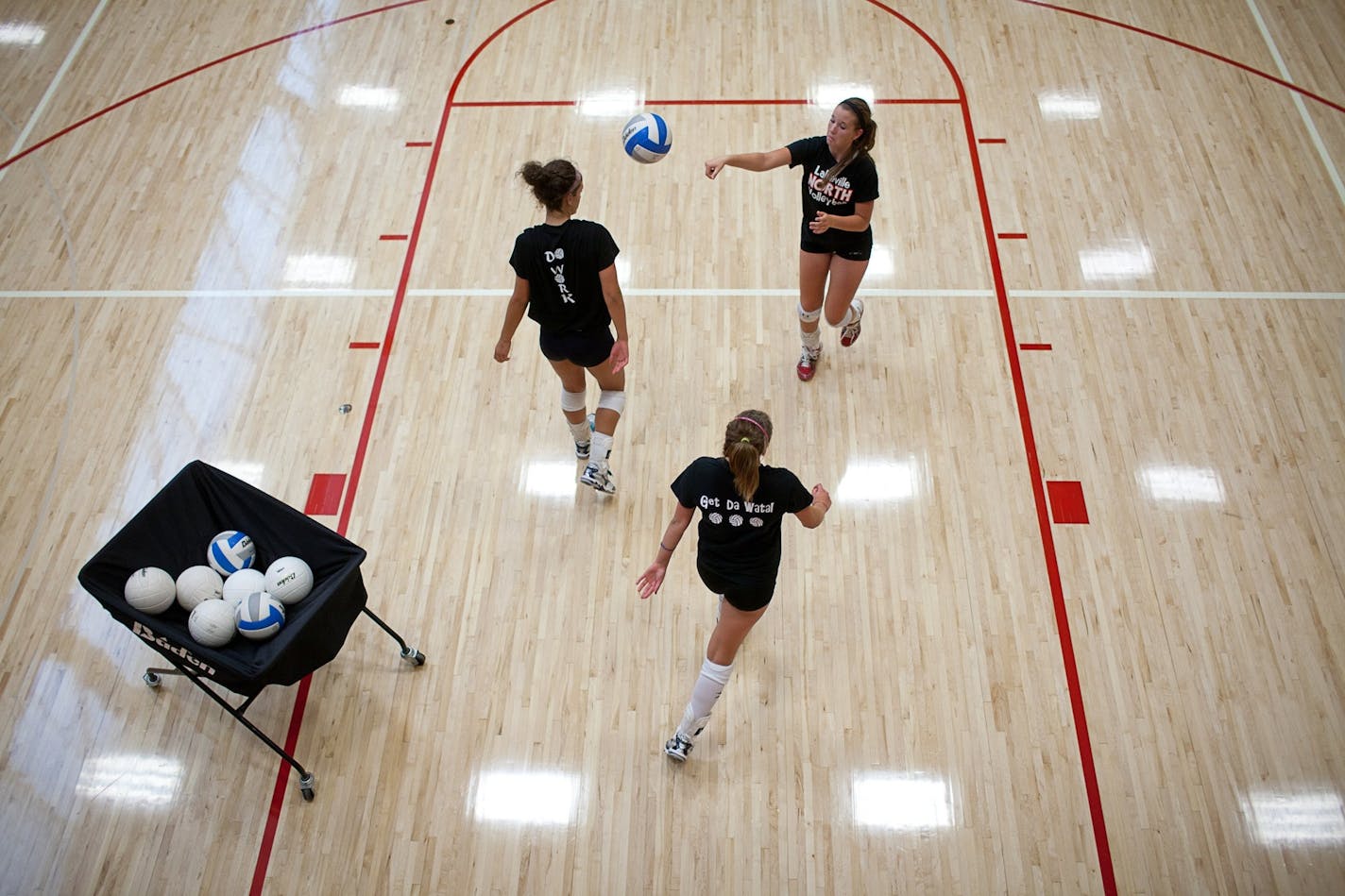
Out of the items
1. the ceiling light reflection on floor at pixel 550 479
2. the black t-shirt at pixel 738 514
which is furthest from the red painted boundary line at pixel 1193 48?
the black t-shirt at pixel 738 514

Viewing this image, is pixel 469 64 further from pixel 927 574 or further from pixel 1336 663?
pixel 1336 663

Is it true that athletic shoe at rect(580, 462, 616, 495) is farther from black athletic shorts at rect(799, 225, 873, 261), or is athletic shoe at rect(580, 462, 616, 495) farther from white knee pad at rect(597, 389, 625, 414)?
black athletic shorts at rect(799, 225, 873, 261)

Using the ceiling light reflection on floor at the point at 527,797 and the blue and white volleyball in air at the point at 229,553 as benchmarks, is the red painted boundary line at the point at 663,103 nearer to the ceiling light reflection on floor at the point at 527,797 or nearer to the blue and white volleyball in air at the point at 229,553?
the blue and white volleyball in air at the point at 229,553

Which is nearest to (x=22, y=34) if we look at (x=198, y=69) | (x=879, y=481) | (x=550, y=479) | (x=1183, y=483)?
(x=198, y=69)

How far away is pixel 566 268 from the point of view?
417 centimetres

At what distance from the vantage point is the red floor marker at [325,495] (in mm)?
5145

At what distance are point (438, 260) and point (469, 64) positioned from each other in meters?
2.29

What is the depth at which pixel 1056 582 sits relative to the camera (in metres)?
4.75

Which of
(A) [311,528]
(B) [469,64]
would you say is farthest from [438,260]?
(A) [311,528]

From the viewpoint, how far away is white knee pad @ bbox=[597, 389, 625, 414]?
15.9 feet

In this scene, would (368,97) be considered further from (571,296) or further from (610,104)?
(571,296)

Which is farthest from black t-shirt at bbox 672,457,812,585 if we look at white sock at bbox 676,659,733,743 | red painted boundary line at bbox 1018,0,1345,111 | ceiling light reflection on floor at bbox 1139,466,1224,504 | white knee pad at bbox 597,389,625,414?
red painted boundary line at bbox 1018,0,1345,111

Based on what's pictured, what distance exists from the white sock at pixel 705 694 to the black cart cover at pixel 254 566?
1.53m

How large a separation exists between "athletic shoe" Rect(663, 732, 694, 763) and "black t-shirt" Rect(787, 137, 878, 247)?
2.66 m
